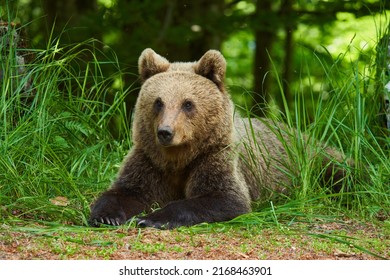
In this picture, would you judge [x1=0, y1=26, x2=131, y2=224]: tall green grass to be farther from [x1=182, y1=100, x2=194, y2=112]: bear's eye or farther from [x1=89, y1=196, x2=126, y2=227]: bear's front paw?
[x1=182, y1=100, x2=194, y2=112]: bear's eye

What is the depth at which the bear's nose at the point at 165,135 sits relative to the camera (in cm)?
589

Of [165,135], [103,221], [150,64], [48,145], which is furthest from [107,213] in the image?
[150,64]

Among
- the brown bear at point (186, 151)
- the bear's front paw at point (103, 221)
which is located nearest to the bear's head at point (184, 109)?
the brown bear at point (186, 151)

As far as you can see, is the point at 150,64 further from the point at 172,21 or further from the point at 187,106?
the point at 172,21

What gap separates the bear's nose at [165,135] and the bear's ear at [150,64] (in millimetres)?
903

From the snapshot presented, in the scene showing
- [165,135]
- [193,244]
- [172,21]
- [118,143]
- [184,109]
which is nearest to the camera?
[193,244]

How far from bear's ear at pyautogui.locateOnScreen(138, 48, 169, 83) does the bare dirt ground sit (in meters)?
1.71

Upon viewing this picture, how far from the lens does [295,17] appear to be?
10.9m

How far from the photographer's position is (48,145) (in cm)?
645

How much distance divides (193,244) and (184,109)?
1492mm

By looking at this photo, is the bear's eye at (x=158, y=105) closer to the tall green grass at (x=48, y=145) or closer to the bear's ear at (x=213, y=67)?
the bear's ear at (x=213, y=67)

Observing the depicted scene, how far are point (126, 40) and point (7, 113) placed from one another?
393cm

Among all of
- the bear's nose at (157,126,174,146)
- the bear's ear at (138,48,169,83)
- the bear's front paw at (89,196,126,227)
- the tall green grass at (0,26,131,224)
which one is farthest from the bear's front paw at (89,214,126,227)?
the bear's ear at (138,48,169,83)

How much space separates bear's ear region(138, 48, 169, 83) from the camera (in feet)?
21.7
